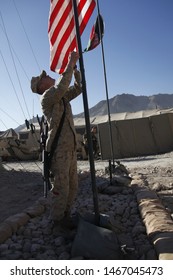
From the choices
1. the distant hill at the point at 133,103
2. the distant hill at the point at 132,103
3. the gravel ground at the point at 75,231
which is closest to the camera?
the gravel ground at the point at 75,231

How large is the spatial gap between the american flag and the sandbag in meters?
1.72

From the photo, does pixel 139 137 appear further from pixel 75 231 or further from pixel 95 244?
pixel 95 244

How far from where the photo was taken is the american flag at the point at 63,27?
3693mm

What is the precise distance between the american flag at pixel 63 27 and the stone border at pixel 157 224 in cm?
179

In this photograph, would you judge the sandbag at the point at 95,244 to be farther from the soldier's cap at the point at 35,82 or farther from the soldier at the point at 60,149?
the soldier's cap at the point at 35,82

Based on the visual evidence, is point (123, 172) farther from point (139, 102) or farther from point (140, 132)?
point (139, 102)

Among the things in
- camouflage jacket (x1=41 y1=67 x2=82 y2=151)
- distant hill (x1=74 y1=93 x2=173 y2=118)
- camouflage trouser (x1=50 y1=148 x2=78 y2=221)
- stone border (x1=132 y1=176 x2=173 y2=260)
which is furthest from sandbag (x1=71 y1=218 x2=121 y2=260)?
distant hill (x1=74 y1=93 x2=173 y2=118)

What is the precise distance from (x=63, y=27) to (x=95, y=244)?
7.05 ft


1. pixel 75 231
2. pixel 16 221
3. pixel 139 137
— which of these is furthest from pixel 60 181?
pixel 139 137

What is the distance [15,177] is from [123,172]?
3.22 m

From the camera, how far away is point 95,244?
9.61 feet

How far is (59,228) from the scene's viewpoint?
364 centimetres

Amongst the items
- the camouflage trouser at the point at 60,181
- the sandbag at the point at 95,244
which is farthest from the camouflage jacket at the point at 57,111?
the sandbag at the point at 95,244

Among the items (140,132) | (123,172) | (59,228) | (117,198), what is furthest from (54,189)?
(140,132)
